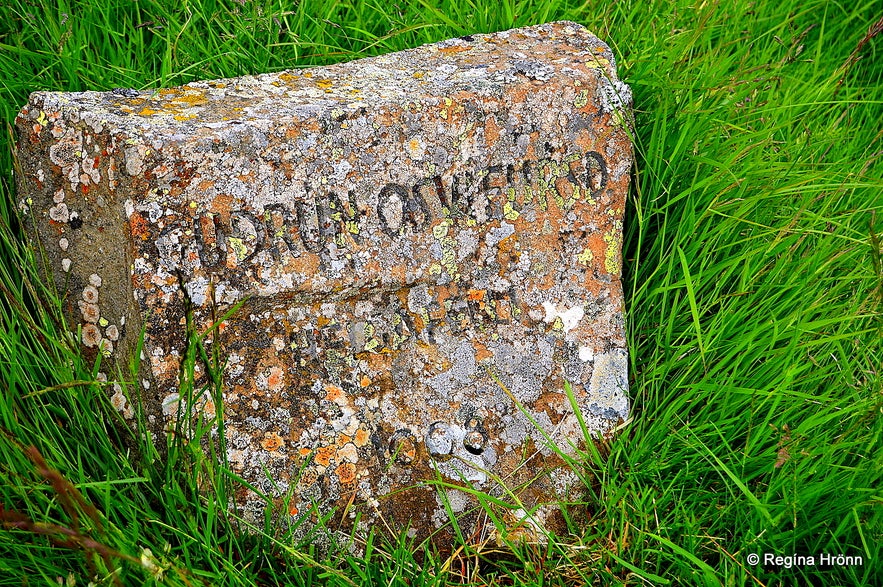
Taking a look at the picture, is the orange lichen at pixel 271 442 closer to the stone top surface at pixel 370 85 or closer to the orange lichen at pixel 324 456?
the orange lichen at pixel 324 456

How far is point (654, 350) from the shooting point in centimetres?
220

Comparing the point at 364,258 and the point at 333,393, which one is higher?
the point at 364,258

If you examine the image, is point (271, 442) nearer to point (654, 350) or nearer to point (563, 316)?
point (563, 316)

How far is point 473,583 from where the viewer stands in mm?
1913

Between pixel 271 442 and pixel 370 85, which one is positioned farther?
pixel 370 85

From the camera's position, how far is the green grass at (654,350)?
5.88 feet

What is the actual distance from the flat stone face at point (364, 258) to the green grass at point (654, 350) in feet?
0.45

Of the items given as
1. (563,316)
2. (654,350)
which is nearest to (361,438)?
(563,316)

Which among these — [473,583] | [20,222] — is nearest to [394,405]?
[473,583]

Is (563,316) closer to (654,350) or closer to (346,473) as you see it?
(654,350)

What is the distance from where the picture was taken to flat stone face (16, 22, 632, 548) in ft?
6.18

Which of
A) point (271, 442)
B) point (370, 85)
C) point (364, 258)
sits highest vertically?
point (370, 85)

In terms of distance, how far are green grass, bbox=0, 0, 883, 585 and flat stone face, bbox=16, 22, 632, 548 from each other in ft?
0.45

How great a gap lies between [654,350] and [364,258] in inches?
34.9
